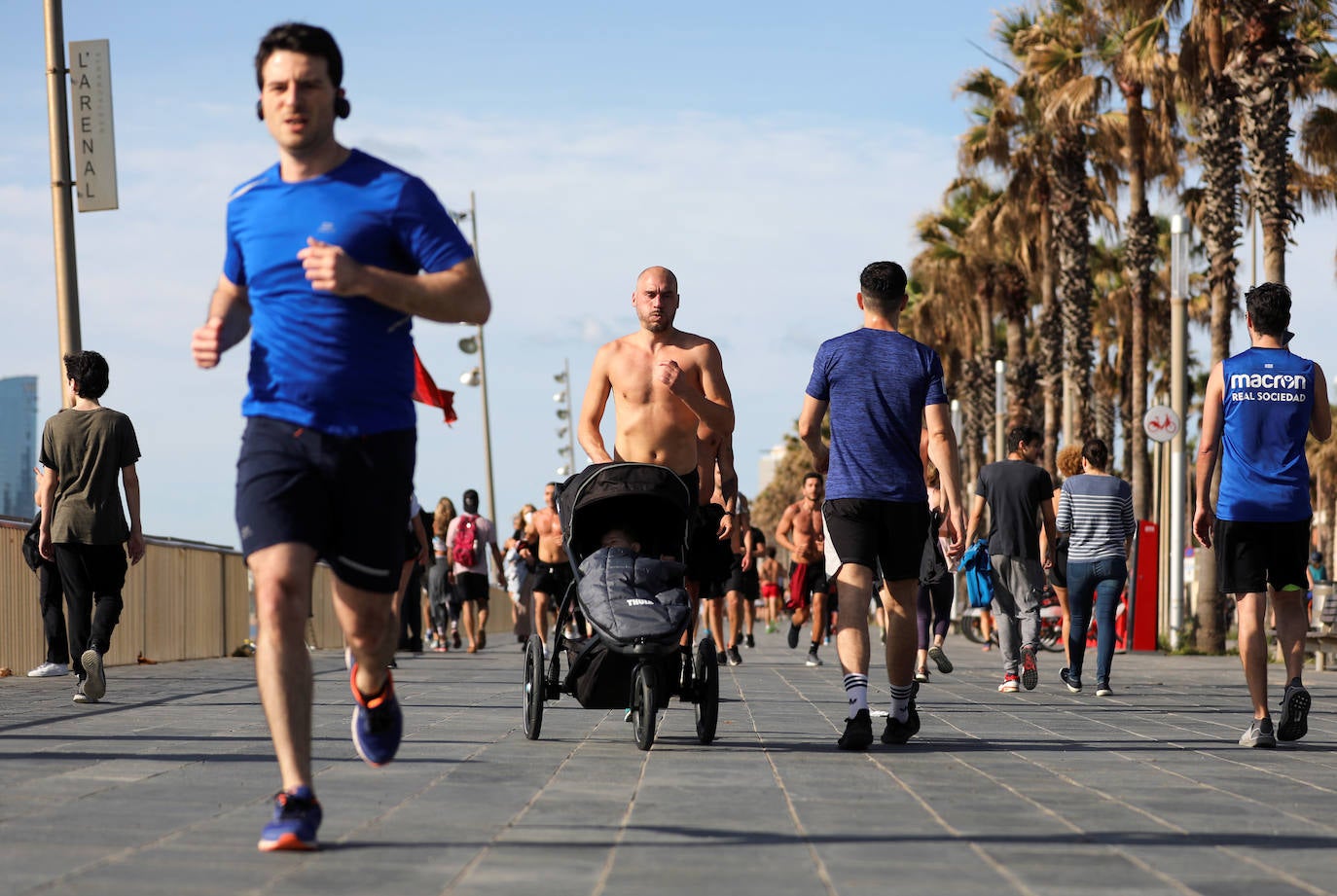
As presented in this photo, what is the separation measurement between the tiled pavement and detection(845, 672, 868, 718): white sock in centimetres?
21

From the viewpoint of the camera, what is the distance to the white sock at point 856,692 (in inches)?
313

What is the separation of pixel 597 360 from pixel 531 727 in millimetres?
1944

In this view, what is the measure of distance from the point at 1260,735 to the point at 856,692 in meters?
1.92

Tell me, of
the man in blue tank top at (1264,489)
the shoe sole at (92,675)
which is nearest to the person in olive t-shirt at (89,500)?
the shoe sole at (92,675)

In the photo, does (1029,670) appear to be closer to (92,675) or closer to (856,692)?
(856,692)

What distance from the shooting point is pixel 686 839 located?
5051 millimetres

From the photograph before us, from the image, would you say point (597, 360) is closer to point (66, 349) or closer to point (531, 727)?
point (531, 727)

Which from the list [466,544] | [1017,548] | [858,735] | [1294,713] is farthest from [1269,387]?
[466,544]

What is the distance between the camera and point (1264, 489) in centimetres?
857

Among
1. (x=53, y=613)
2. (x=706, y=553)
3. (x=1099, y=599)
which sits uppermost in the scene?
(x=706, y=553)

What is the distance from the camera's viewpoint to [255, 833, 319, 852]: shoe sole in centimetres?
463

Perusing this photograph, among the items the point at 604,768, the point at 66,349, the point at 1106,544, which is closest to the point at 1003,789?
the point at 604,768

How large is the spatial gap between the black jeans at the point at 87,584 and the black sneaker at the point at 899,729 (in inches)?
195

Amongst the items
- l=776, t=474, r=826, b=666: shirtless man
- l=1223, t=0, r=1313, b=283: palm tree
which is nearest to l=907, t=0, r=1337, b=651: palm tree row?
l=1223, t=0, r=1313, b=283: palm tree
